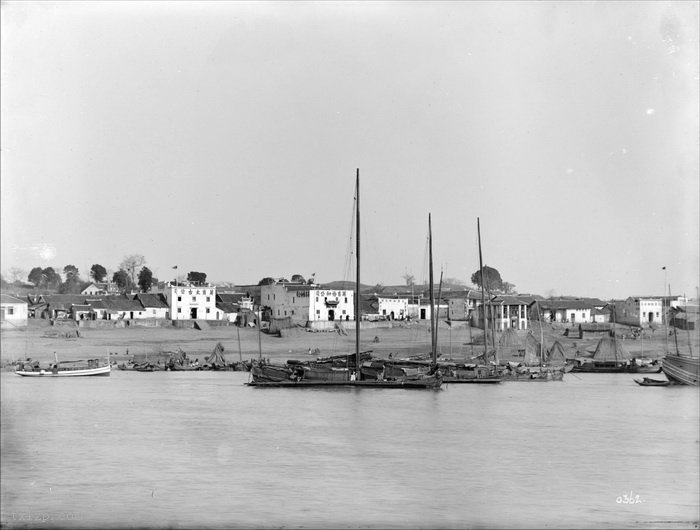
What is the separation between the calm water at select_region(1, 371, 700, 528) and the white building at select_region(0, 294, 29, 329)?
22.2 m

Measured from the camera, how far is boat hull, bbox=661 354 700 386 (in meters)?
68.2

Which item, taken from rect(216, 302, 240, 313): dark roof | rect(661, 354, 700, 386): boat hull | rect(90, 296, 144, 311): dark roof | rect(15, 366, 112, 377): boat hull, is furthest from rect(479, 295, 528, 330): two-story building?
rect(15, 366, 112, 377): boat hull

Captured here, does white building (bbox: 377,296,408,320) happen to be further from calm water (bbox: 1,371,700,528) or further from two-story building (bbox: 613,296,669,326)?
calm water (bbox: 1,371,700,528)

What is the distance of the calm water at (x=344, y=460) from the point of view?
94.0 ft

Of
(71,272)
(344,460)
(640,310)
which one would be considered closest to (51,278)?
(71,272)

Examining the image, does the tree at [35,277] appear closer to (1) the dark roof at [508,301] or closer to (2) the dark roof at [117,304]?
(2) the dark roof at [117,304]

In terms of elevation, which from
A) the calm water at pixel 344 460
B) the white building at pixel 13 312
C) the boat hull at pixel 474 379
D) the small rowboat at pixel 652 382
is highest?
the white building at pixel 13 312

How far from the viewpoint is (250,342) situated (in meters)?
88.3

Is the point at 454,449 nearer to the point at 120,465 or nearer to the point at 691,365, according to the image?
the point at 120,465

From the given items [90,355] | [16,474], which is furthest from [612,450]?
[90,355]

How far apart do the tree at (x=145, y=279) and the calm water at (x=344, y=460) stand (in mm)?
54298

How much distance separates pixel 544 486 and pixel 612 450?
8.60 meters

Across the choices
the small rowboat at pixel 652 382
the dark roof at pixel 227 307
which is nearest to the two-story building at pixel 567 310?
the dark roof at pixel 227 307

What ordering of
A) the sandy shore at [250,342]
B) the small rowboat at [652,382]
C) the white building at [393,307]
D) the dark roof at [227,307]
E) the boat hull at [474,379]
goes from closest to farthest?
the boat hull at [474,379] < the small rowboat at [652,382] < the sandy shore at [250,342] < the dark roof at [227,307] < the white building at [393,307]
